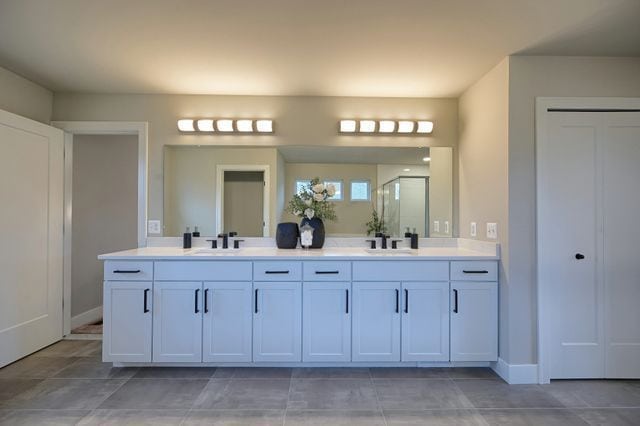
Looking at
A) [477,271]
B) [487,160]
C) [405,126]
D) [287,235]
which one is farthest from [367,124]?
[477,271]

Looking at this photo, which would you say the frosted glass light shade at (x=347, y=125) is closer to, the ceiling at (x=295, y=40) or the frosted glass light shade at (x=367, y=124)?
the frosted glass light shade at (x=367, y=124)

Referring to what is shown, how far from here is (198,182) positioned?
3.25m

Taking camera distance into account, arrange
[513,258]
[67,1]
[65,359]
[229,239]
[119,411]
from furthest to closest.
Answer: [229,239] < [65,359] < [513,258] < [119,411] < [67,1]

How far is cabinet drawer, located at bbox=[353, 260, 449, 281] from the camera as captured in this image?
8.57 feet

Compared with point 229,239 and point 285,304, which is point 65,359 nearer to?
point 229,239

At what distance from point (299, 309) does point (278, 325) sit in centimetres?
19

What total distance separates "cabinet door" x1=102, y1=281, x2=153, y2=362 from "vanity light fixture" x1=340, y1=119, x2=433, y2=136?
2.07 metres

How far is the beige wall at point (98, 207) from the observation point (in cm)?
389

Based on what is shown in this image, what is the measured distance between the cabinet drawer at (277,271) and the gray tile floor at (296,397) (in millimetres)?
700

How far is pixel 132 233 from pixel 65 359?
1665 millimetres

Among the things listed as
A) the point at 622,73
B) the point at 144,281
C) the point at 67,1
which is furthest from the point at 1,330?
the point at 622,73

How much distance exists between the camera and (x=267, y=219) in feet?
10.6

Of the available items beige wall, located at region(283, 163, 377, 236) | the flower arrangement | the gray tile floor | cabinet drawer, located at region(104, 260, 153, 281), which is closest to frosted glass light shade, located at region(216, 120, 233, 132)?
beige wall, located at region(283, 163, 377, 236)

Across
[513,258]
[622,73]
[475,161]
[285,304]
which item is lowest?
[285,304]
